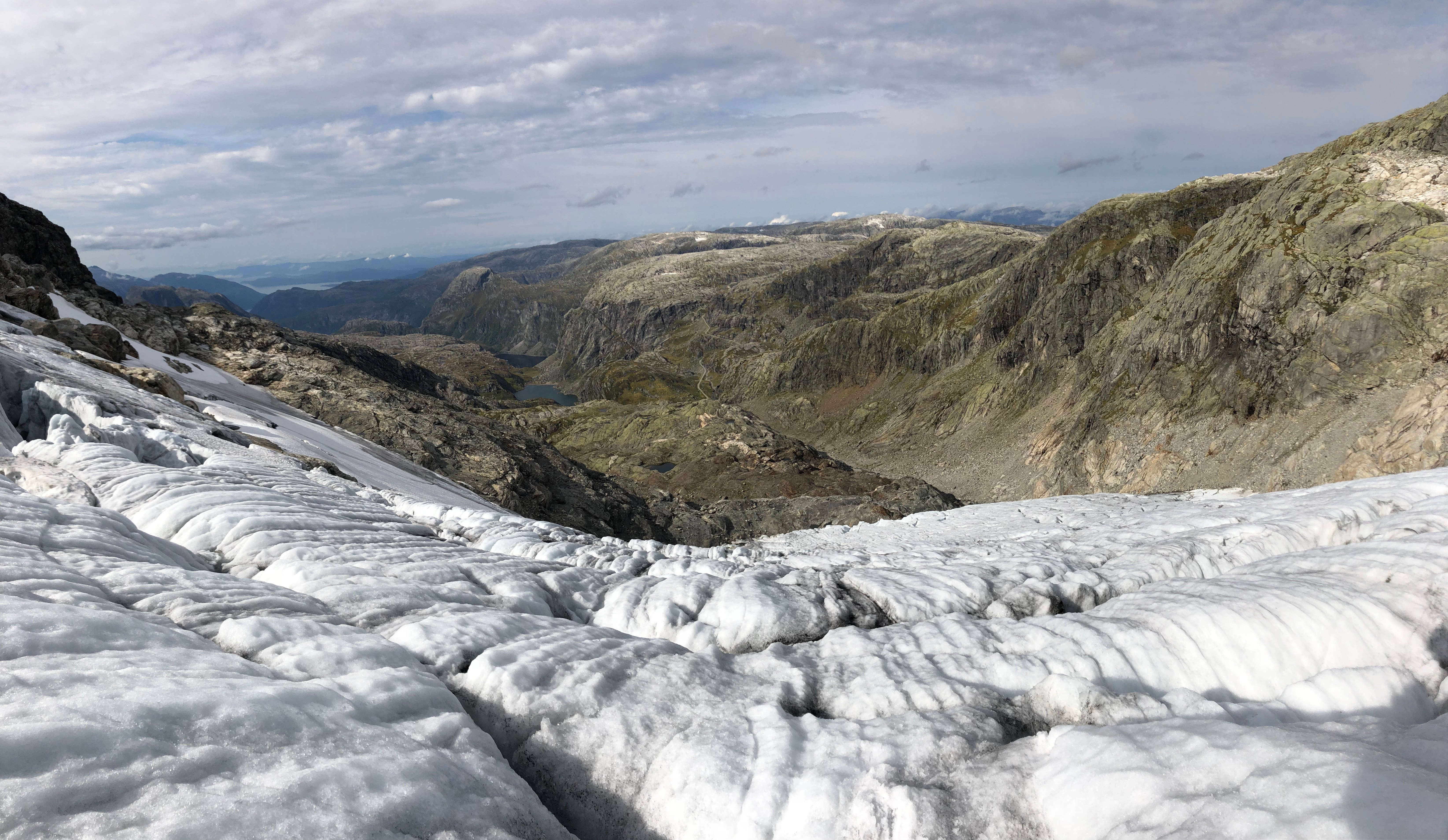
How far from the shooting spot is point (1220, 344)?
234ft

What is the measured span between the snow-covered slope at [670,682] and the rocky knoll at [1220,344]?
48087 mm

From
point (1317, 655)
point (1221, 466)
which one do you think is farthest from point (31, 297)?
point (1221, 466)

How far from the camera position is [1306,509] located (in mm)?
18484

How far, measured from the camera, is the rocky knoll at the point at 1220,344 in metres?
52.6

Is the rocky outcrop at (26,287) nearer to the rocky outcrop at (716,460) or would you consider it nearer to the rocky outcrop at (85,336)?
the rocky outcrop at (85,336)

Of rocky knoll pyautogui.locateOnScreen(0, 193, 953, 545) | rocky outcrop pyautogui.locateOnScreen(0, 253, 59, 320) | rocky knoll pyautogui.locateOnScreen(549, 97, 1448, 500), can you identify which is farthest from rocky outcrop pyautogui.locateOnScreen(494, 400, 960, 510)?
rocky outcrop pyautogui.locateOnScreen(0, 253, 59, 320)

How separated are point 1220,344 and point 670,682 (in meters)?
85.4

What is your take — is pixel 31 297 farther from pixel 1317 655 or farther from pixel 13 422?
pixel 1317 655

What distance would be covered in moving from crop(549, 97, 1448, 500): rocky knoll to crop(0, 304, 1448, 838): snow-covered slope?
48.1 metres

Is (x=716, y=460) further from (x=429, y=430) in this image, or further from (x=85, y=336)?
(x=85, y=336)

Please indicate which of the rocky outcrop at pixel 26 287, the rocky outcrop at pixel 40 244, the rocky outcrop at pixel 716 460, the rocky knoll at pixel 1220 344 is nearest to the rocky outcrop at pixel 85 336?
the rocky outcrop at pixel 26 287

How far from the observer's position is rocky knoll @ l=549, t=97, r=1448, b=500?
52594mm

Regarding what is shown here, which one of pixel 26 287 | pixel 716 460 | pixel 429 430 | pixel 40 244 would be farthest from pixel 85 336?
pixel 716 460

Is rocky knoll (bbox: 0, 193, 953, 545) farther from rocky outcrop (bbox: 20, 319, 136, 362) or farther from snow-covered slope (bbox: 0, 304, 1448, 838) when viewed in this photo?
snow-covered slope (bbox: 0, 304, 1448, 838)
